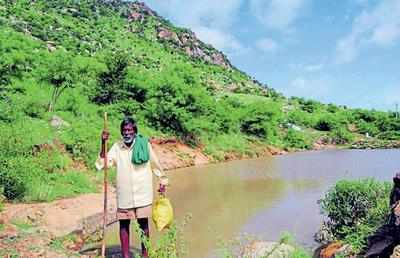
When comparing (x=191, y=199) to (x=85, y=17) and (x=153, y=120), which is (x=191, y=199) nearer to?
(x=153, y=120)

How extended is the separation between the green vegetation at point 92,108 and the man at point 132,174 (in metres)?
4.93

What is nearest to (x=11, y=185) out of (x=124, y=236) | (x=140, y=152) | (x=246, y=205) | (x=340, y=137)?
(x=124, y=236)

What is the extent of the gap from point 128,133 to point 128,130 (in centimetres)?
4

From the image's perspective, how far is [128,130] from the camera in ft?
20.0

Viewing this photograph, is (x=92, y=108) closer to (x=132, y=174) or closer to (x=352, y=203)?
(x=352, y=203)

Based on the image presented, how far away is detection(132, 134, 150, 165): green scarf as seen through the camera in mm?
6004

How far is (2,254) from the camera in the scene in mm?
6281

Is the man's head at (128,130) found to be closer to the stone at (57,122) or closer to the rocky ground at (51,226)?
the rocky ground at (51,226)

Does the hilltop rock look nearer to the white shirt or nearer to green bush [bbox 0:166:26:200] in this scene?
green bush [bbox 0:166:26:200]

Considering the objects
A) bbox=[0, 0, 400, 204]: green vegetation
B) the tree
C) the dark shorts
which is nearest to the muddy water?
the dark shorts

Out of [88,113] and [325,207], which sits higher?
[88,113]

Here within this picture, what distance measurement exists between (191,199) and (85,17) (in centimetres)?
5678

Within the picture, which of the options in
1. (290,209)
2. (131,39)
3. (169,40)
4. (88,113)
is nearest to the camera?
(290,209)

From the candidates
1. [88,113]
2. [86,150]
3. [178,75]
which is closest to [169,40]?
[178,75]
